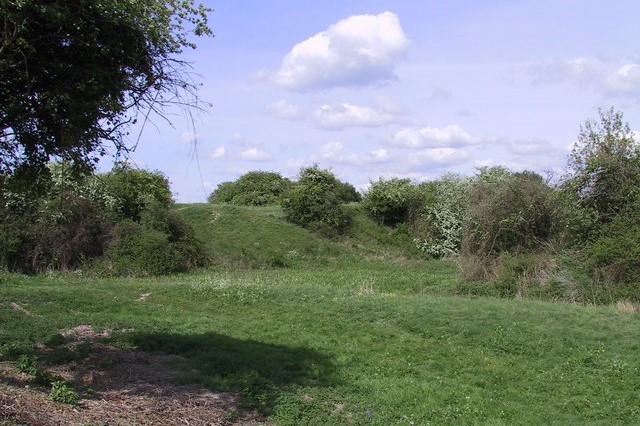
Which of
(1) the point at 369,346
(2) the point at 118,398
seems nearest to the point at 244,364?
(2) the point at 118,398

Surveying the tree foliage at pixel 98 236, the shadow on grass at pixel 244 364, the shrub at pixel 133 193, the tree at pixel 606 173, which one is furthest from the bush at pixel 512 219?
the shadow on grass at pixel 244 364

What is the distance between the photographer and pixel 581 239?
23484 mm

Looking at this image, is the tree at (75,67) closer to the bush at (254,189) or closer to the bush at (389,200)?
the bush at (389,200)

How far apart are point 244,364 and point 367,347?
311 cm

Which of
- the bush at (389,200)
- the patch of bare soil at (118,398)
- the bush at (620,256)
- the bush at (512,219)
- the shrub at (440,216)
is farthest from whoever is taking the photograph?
the bush at (389,200)

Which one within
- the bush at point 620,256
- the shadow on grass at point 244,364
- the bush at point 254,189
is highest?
the bush at point 254,189

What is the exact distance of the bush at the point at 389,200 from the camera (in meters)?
39.3

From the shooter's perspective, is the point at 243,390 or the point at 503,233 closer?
the point at 243,390

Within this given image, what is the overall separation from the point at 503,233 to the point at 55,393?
21600 mm

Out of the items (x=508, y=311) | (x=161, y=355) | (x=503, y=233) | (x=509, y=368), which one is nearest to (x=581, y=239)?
(x=503, y=233)

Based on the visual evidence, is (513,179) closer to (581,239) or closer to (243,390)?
(581,239)

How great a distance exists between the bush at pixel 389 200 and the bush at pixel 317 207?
209 centimetres

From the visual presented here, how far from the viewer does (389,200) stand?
129 feet

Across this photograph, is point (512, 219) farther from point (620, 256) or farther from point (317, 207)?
point (317, 207)
